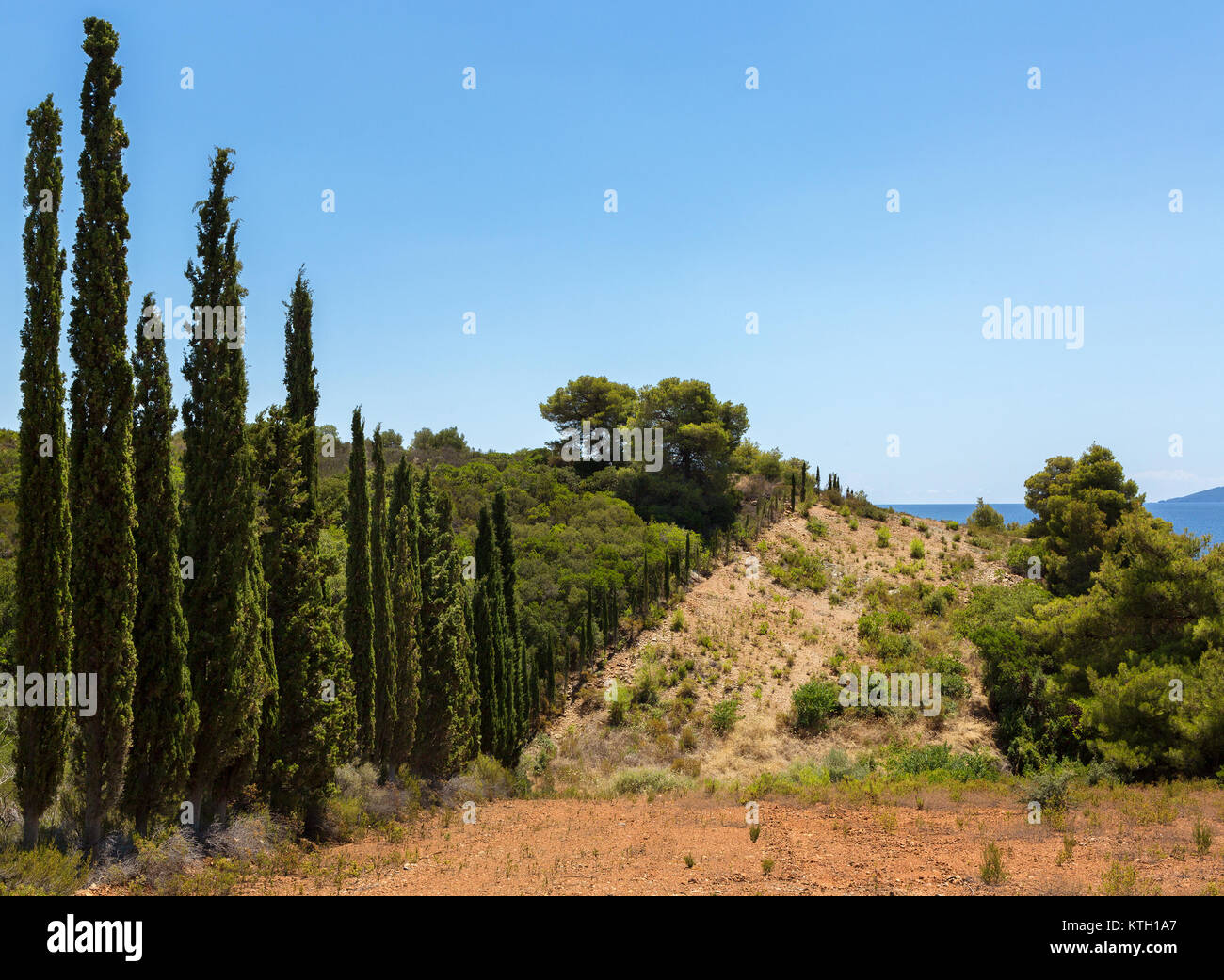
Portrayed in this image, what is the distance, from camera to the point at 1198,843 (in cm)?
1105

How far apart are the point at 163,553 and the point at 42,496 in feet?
5.70

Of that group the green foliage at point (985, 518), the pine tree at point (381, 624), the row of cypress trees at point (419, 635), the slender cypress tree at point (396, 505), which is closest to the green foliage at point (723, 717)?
the row of cypress trees at point (419, 635)

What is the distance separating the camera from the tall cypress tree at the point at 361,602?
16.1 m

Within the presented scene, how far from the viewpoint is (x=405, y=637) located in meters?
18.0

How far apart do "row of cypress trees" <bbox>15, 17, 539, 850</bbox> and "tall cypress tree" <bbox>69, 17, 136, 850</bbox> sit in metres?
0.02

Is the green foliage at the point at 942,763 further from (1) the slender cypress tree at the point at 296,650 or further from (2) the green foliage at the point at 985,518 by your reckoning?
(2) the green foliage at the point at 985,518

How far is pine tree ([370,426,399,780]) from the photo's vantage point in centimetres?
1686

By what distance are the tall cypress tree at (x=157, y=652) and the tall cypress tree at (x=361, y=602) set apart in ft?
17.6

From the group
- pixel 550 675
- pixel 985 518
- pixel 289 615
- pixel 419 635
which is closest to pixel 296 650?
pixel 289 615

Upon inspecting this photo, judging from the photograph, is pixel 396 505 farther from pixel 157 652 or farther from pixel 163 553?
pixel 157 652
